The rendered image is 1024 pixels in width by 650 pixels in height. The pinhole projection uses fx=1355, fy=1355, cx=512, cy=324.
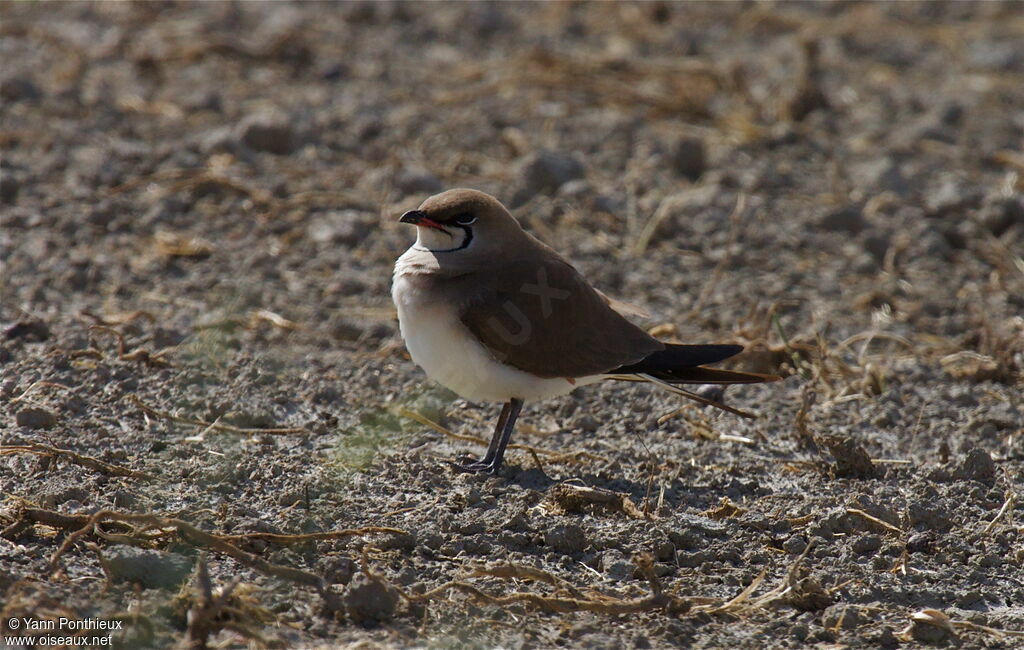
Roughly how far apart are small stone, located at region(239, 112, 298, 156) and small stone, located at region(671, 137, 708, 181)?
2063 millimetres

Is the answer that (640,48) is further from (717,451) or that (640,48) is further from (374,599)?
(374,599)

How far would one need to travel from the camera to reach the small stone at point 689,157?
283 inches

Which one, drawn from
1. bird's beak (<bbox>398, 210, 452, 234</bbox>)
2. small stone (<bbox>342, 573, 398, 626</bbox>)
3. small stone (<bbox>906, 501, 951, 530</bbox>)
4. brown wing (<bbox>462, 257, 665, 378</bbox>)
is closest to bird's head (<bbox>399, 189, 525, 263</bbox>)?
bird's beak (<bbox>398, 210, 452, 234</bbox>)

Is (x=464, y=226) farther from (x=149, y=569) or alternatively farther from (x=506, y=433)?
(x=149, y=569)

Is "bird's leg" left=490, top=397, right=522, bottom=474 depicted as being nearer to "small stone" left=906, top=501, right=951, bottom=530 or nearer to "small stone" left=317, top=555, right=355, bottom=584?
"small stone" left=317, top=555, right=355, bottom=584

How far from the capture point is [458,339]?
4.48 metres

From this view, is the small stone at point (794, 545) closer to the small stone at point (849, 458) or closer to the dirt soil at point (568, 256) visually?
the dirt soil at point (568, 256)

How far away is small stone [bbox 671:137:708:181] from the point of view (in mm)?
Result: 7191

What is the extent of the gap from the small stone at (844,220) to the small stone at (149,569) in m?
4.20

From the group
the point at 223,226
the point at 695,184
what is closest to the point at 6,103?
the point at 223,226

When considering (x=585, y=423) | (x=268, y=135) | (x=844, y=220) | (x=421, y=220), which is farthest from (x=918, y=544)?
(x=268, y=135)

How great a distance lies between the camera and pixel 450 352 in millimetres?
4477

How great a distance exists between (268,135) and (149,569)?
401cm

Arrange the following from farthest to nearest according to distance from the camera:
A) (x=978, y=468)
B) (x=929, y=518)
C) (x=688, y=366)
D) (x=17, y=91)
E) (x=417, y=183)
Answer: (x=17, y=91) → (x=417, y=183) → (x=688, y=366) → (x=978, y=468) → (x=929, y=518)
